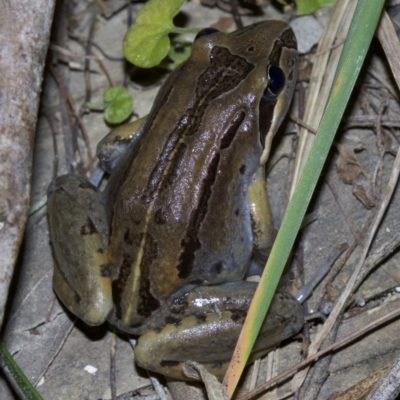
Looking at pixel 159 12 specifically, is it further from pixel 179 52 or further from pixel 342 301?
pixel 342 301

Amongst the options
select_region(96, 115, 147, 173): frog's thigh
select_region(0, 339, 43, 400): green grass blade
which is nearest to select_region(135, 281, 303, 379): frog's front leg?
select_region(0, 339, 43, 400): green grass blade

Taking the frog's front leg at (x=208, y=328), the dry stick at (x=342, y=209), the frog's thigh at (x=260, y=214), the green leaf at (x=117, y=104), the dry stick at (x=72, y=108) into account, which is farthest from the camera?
the dry stick at (x=72, y=108)

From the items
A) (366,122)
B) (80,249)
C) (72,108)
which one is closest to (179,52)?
(72,108)

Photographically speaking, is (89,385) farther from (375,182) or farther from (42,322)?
(375,182)

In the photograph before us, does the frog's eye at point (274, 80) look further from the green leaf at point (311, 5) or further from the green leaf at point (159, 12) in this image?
the green leaf at point (311, 5)

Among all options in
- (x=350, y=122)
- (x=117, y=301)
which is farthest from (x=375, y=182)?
(x=117, y=301)

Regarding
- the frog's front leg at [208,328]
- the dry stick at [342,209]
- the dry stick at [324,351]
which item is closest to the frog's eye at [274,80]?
the dry stick at [342,209]

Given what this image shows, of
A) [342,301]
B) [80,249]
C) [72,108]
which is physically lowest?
[342,301]

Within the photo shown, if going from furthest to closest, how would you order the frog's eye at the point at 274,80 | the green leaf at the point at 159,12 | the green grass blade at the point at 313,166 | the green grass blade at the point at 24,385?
the green leaf at the point at 159,12, the frog's eye at the point at 274,80, the green grass blade at the point at 24,385, the green grass blade at the point at 313,166
